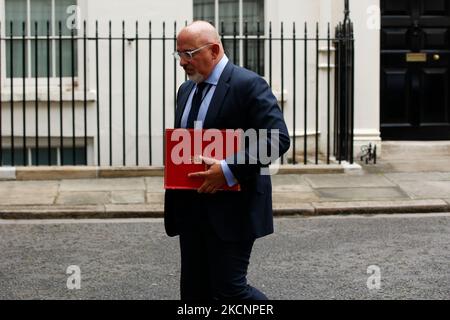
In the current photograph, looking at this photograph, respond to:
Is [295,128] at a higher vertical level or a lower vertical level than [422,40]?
lower

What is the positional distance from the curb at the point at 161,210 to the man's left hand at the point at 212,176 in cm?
541

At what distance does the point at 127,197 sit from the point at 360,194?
8.55 feet

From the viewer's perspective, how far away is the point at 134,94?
43.4 ft

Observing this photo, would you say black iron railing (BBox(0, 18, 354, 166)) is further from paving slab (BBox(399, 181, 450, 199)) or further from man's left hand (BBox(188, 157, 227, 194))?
man's left hand (BBox(188, 157, 227, 194))

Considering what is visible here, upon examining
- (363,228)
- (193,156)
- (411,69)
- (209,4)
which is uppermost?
(209,4)

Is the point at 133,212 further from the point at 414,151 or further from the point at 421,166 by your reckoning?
the point at 414,151

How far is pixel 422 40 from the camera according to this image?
13.9 meters

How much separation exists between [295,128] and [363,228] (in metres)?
3.67

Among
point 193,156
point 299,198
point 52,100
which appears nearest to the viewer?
point 193,156

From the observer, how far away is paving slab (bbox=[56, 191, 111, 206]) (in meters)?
11.0

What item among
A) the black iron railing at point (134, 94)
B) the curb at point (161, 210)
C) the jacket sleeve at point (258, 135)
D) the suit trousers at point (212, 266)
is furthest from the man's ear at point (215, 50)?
the black iron railing at point (134, 94)

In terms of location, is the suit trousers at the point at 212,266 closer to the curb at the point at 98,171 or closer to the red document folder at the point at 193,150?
the red document folder at the point at 193,150
